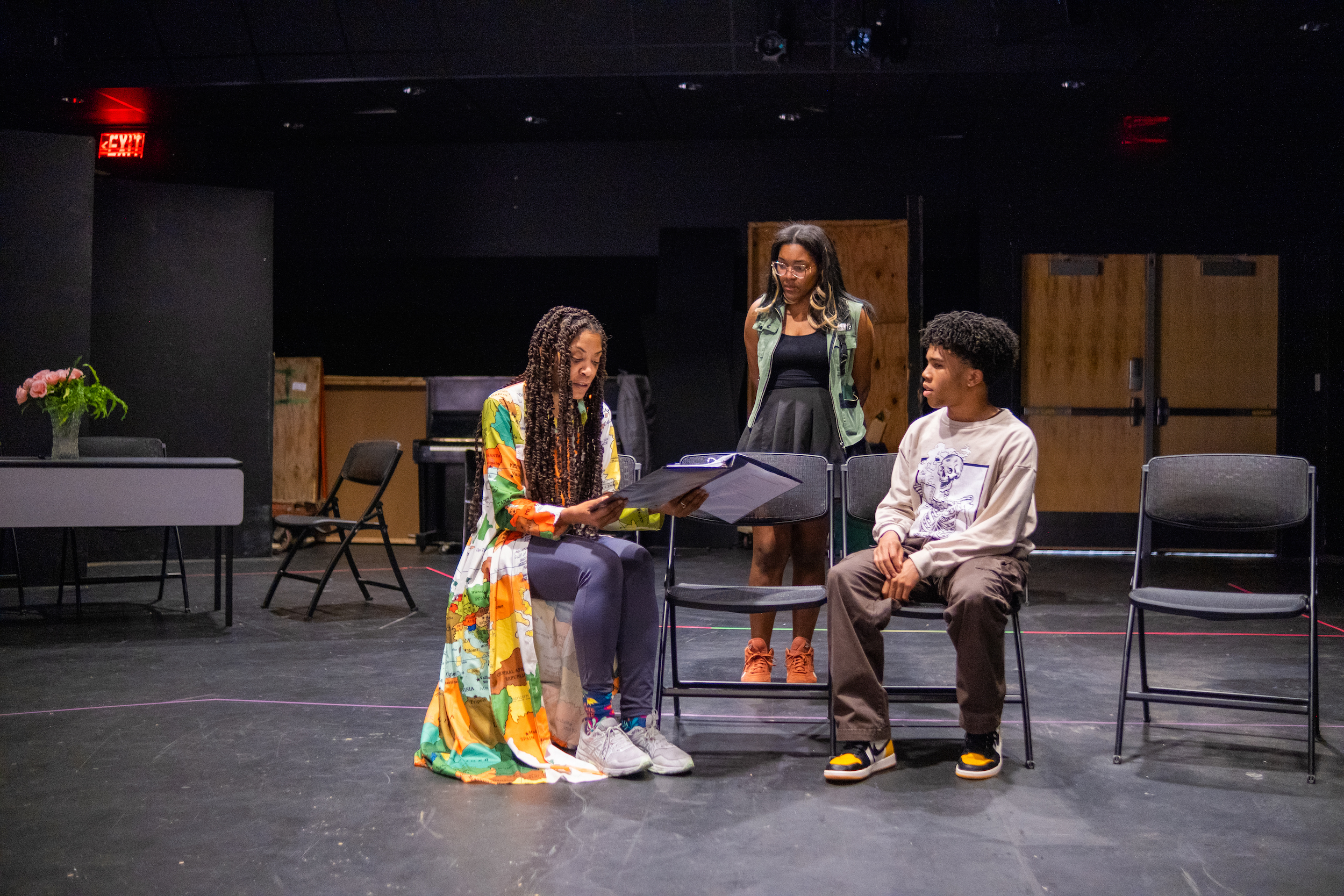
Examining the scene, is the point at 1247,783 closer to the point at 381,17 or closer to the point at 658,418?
the point at 658,418

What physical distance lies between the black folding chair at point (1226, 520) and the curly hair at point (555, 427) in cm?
155

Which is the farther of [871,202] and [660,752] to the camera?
[871,202]

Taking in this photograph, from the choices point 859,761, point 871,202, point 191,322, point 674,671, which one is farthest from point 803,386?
point 871,202

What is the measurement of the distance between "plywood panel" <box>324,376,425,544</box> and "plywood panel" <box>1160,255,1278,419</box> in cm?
579

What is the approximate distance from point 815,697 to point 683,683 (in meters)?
0.40

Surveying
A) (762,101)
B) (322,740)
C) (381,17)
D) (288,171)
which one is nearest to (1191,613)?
(322,740)

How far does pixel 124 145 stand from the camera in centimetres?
822

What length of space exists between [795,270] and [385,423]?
18.4 ft

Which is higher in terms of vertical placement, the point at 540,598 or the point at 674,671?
the point at 540,598

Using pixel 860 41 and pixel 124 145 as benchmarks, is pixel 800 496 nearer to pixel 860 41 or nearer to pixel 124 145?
pixel 860 41

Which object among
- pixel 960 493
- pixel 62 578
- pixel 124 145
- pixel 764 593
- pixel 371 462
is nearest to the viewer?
pixel 960 493

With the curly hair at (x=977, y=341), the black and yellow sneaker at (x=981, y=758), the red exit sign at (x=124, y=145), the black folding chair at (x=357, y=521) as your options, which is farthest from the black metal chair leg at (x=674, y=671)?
the red exit sign at (x=124, y=145)

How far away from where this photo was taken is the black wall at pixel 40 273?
5.91 meters

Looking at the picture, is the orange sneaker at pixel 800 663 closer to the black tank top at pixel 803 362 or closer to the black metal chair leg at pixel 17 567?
the black tank top at pixel 803 362
